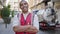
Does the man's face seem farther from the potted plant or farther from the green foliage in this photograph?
the green foliage

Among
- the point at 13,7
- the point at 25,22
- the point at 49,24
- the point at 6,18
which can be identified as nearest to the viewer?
the point at 25,22

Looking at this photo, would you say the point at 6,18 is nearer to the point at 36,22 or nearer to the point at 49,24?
the point at 49,24

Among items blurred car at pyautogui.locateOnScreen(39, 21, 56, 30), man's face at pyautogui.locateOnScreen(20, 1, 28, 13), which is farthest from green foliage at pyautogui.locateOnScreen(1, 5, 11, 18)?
man's face at pyautogui.locateOnScreen(20, 1, 28, 13)

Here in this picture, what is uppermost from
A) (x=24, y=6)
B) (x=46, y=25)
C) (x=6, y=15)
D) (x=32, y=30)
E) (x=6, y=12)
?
(x=6, y=12)

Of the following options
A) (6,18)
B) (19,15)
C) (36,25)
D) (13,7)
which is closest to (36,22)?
(36,25)

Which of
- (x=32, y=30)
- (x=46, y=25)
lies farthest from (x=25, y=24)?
(x=46, y=25)

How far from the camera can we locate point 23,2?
1946 mm

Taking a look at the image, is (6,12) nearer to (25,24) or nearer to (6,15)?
(6,15)

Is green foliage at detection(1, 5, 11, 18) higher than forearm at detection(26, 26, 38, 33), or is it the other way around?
green foliage at detection(1, 5, 11, 18)

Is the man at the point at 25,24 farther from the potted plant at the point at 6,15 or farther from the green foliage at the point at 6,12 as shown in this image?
the green foliage at the point at 6,12

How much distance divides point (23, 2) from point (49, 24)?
8627 mm

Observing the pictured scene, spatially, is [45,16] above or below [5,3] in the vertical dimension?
below

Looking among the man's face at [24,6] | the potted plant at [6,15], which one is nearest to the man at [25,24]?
the man's face at [24,6]

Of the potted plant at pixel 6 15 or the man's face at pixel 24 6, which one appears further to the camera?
the potted plant at pixel 6 15
